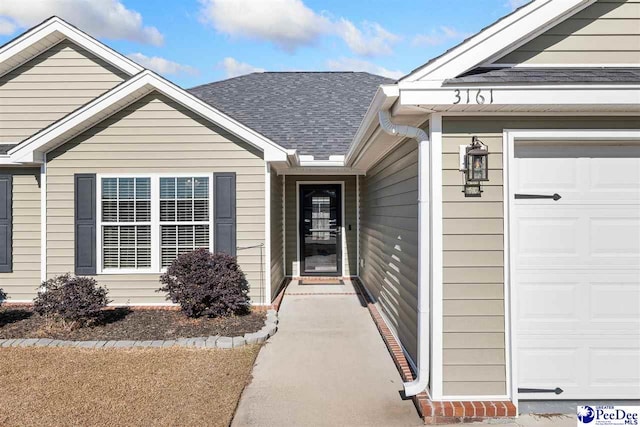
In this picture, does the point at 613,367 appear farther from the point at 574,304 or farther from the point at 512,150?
the point at 512,150

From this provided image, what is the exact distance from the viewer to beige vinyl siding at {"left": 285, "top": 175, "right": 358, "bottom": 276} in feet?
31.0

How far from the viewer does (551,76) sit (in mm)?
3250

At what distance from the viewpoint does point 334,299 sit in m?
7.43

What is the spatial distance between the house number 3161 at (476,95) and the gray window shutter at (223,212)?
4.29 metres

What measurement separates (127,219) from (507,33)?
596 cm

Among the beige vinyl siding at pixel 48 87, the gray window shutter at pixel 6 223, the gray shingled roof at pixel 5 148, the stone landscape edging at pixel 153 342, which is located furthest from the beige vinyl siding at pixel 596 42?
the gray shingled roof at pixel 5 148

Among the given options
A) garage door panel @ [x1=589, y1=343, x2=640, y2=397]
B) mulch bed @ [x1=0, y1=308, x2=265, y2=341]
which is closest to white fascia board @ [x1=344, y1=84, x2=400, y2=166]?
garage door panel @ [x1=589, y1=343, x2=640, y2=397]

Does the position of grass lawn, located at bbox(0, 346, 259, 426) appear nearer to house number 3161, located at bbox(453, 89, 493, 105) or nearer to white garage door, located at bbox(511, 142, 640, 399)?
white garage door, located at bbox(511, 142, 640, 399)

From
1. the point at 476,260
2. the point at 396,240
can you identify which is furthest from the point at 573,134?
the point at 396,240

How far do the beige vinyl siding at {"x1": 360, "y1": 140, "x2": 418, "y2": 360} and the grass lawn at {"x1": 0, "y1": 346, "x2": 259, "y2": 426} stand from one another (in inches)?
71.6

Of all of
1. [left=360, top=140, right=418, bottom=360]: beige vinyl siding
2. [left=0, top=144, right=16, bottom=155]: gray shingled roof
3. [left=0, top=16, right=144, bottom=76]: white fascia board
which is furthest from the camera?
[left=0, top=16, right=144, bottom=76]: white fascia board

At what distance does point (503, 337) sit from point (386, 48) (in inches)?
1137

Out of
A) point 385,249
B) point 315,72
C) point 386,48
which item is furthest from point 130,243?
point 386,48

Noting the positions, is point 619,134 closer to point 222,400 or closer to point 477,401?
point 477,401
